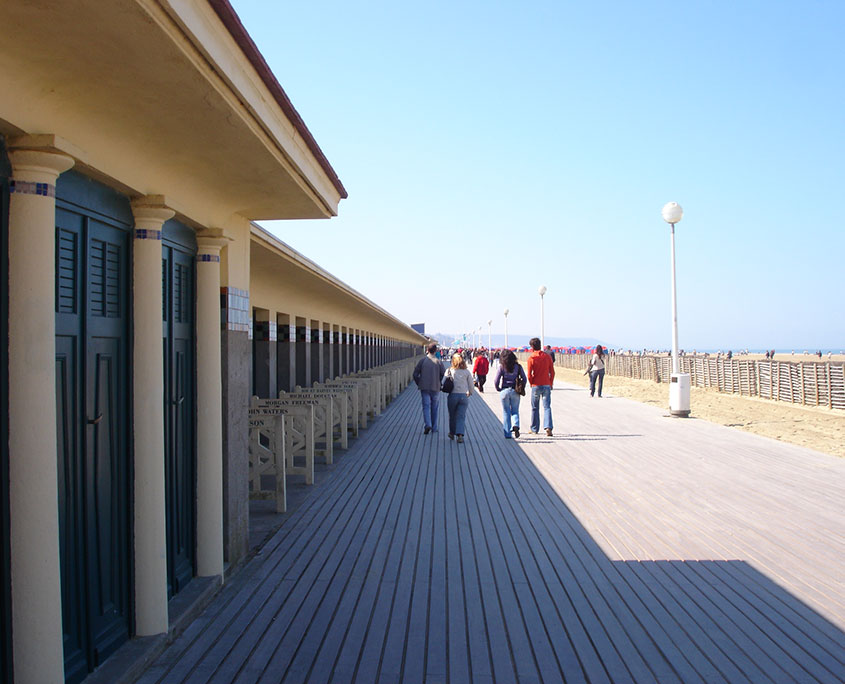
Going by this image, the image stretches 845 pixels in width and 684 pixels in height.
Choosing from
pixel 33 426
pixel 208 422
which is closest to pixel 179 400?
pixel 208 422

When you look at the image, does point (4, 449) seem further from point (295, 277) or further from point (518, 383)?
point (518, 383)

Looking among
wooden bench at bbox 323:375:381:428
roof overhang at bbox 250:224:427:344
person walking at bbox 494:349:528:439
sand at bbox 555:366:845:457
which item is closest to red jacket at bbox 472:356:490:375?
roof overhang at bbox 250:224:427:344

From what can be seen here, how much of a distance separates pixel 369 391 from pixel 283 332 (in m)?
2.93

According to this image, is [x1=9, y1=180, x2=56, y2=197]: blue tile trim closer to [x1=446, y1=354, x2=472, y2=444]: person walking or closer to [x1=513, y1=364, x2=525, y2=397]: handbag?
[x1=446, y1=354, x2=472, y2=444]: person walking

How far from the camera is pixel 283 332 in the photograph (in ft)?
38.7

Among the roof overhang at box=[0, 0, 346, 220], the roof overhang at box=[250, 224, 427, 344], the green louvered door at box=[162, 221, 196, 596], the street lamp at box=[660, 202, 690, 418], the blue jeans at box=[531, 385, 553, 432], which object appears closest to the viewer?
the roof overhang at box=[0, 0, 346, 220]

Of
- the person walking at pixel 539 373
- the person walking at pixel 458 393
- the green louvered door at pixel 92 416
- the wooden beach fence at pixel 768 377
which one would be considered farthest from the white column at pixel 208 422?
the wooden beach fence at pixel 768 377

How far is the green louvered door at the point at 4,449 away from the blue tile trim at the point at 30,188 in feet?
0.10

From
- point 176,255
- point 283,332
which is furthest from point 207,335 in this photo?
point 283,332

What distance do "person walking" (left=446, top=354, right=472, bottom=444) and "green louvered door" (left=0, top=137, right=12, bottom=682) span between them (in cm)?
832

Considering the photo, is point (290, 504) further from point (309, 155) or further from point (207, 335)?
point (309, 155)

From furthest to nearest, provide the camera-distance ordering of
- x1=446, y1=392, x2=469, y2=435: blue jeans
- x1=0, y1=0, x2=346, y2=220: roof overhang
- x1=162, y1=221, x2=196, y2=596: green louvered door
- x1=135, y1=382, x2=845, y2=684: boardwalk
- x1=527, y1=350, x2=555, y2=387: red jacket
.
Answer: x1=527, y1=350, x2=555, y2=387: red jacket, x1=446, y1=392, x2=469, y2=435: blue jeans, x1=162, y1=221, x2=196, y2=596: green louvered door, x1=135, y1=382, x2=845, y2=684: boardwalk, x1=0, y1=0, x2=346, y2=220: roof overhang

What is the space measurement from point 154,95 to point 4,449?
1555 mm

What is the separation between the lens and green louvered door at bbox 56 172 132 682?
288cm
